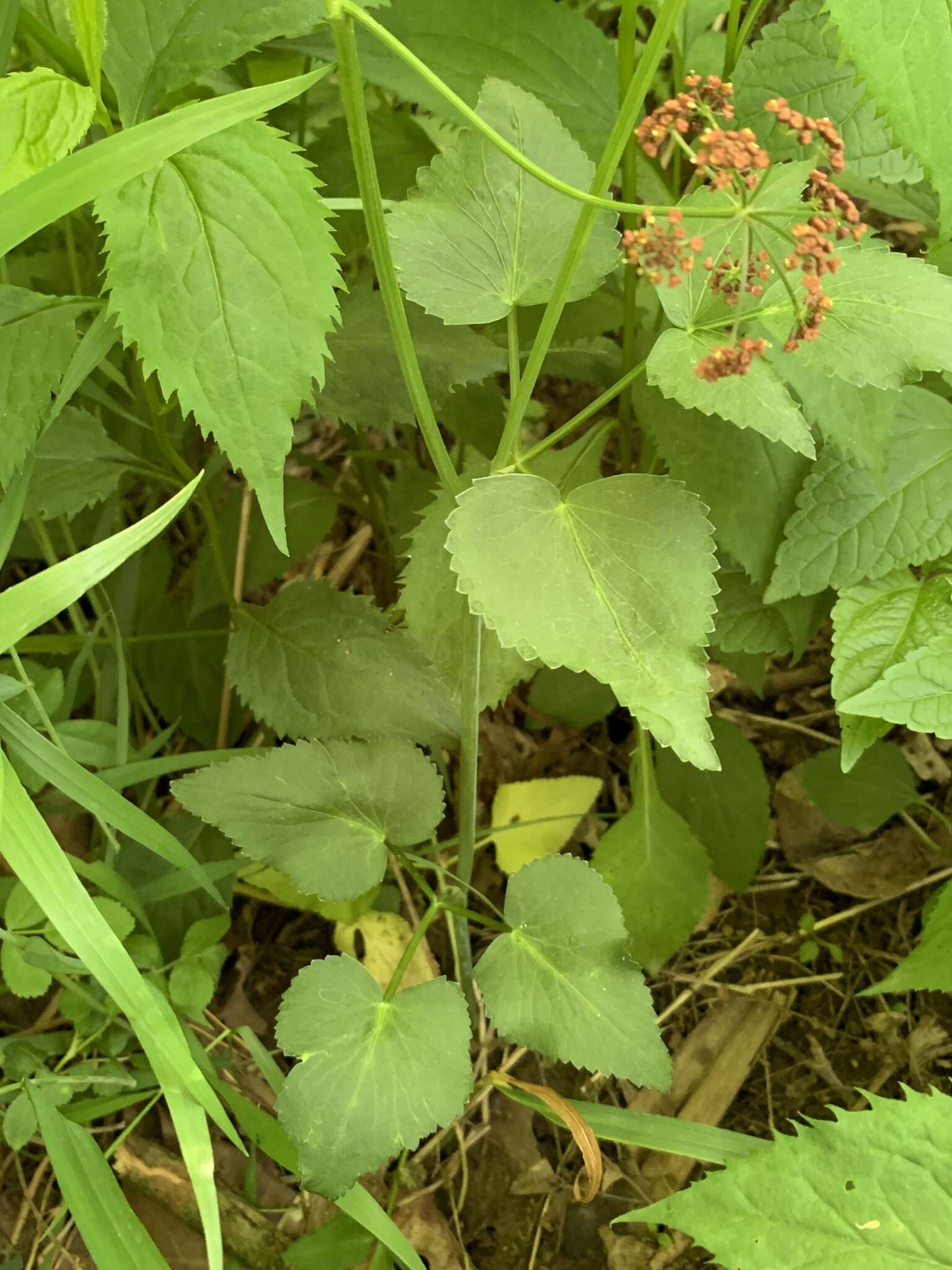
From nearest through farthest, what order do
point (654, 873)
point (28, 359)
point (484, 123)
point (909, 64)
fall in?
point (484, 123) → point (909, 64) → point (28, 359) → point (654, 873)

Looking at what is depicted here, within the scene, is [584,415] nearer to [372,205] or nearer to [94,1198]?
[372,205]

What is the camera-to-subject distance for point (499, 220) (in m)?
0.69

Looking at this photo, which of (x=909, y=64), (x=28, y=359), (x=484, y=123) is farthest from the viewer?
(x=28, y=359)

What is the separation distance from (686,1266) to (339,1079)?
1.60ft

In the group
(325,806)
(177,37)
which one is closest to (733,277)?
(177,37)

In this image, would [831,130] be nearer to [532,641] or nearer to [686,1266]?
[532,641]

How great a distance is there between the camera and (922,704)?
72 centimetres

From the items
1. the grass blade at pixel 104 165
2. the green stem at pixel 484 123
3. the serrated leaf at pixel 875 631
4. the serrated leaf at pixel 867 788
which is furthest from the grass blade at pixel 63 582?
the serrated leaf at pixel 867 788

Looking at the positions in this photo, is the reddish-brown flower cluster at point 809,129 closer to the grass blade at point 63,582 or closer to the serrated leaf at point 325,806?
the grass blade at point 63,582

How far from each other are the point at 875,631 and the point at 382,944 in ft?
2.04

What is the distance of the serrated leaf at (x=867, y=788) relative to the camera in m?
1.10

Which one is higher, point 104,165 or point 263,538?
point 104,165

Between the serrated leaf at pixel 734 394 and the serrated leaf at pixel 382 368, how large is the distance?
25cm

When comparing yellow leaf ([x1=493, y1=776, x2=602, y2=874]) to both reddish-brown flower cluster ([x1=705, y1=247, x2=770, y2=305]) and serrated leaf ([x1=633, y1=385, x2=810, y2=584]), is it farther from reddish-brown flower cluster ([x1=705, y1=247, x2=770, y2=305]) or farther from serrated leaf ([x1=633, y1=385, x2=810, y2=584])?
reddish-brown flower cluster ([x1=705, y1=247, x2=770, y2=305])
